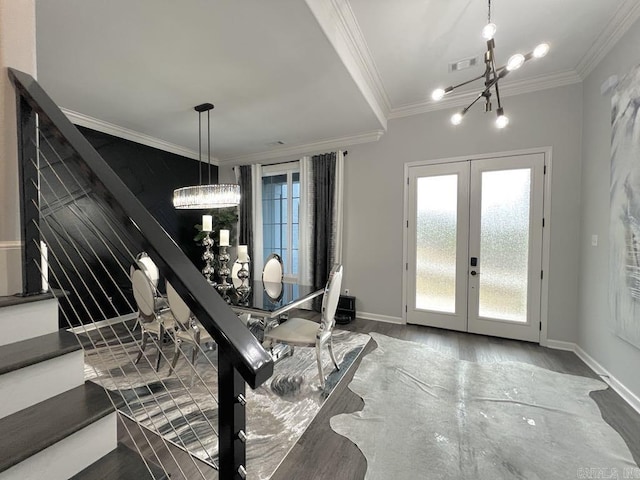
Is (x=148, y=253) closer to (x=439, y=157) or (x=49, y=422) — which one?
(x=49, y=422)

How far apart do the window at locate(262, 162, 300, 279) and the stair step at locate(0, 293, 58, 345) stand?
3.70 metres

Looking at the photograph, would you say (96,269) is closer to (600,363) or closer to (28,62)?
(28,62)

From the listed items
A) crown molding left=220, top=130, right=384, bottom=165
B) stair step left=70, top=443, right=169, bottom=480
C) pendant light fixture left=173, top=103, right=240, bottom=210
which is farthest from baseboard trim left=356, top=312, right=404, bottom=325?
stair step left=70, top=443, right=169, bottom=480

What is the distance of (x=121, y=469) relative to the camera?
934mm

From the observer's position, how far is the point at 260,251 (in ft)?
16.7

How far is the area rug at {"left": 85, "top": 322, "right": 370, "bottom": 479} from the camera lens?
5.51 ft

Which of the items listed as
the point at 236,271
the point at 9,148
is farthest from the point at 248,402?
the point at 9,148

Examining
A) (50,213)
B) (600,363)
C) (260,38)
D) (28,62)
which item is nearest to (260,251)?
(50,213)

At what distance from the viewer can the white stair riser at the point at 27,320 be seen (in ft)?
3.43

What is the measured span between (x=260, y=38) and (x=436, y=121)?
2605mm

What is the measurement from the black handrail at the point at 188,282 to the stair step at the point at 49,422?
27.1 inches

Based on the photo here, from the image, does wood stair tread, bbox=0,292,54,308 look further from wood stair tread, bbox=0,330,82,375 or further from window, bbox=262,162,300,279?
window, bbox=262,162,300,279

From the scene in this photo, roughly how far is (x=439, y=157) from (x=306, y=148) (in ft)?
6.98

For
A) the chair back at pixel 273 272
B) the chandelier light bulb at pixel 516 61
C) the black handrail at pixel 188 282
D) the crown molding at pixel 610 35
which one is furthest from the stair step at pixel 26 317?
the crown molding at pixel 610 35
